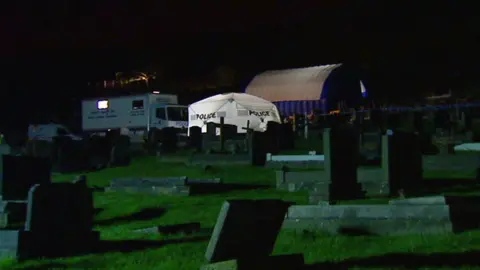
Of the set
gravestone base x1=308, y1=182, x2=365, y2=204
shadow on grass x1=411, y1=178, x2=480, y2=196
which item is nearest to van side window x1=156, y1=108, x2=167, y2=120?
shadow on grass x1=411, y1=178, x2=480, y2=196

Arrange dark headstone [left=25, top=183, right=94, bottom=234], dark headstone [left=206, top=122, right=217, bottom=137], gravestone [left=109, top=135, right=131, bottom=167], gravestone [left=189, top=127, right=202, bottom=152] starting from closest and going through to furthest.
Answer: dark headstone [left=25, top=183, right=94, bottom=234] < gravestone [left=109, top=135, right=131, bottom=167] < gravestone [left=189, top=127, right=202, bottom=152] < dark headstone [left=206, top=122, right=217, bottom=137]

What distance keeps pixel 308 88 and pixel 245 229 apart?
39400mm

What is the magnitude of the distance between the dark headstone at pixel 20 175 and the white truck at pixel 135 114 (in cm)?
→ 2404

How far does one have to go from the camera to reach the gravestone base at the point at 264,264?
624cm

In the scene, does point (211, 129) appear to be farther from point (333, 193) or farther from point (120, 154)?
point (333, 193)

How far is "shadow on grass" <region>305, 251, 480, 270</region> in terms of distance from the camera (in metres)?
6.99

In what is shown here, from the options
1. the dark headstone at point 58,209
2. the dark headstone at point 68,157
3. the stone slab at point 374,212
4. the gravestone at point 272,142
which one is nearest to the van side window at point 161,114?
the dark headstone at point 68,157

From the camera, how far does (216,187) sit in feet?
52.5

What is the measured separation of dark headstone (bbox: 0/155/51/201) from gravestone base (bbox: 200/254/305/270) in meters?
8.36

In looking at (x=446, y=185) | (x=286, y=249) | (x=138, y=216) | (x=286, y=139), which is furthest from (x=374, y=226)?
(x=286, y=139)

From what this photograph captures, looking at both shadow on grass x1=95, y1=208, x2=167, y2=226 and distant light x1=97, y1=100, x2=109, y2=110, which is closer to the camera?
shadow on grass x1=95, y1=208, x2=167, y2=226

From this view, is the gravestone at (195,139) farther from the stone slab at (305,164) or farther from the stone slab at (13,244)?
the stone slab at (13,244)

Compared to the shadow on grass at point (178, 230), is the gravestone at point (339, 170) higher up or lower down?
higher up

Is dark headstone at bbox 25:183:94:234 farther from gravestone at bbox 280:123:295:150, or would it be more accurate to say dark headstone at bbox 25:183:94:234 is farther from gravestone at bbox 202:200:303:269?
gravestone at bbox 280:123:295:150
